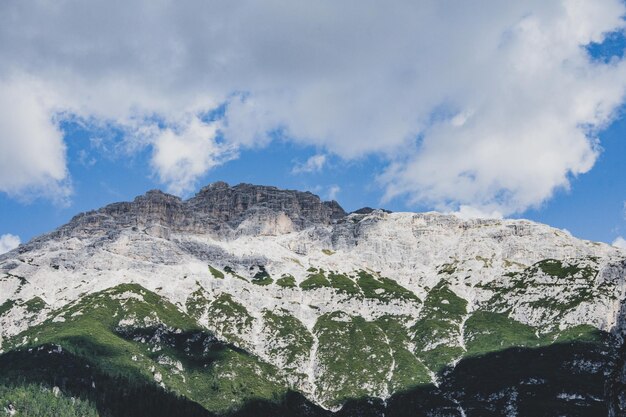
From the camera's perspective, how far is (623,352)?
76125 millimetres

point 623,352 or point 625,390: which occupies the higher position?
point 623,352

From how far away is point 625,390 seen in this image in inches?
2847

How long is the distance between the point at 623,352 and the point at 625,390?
17.3 ft
